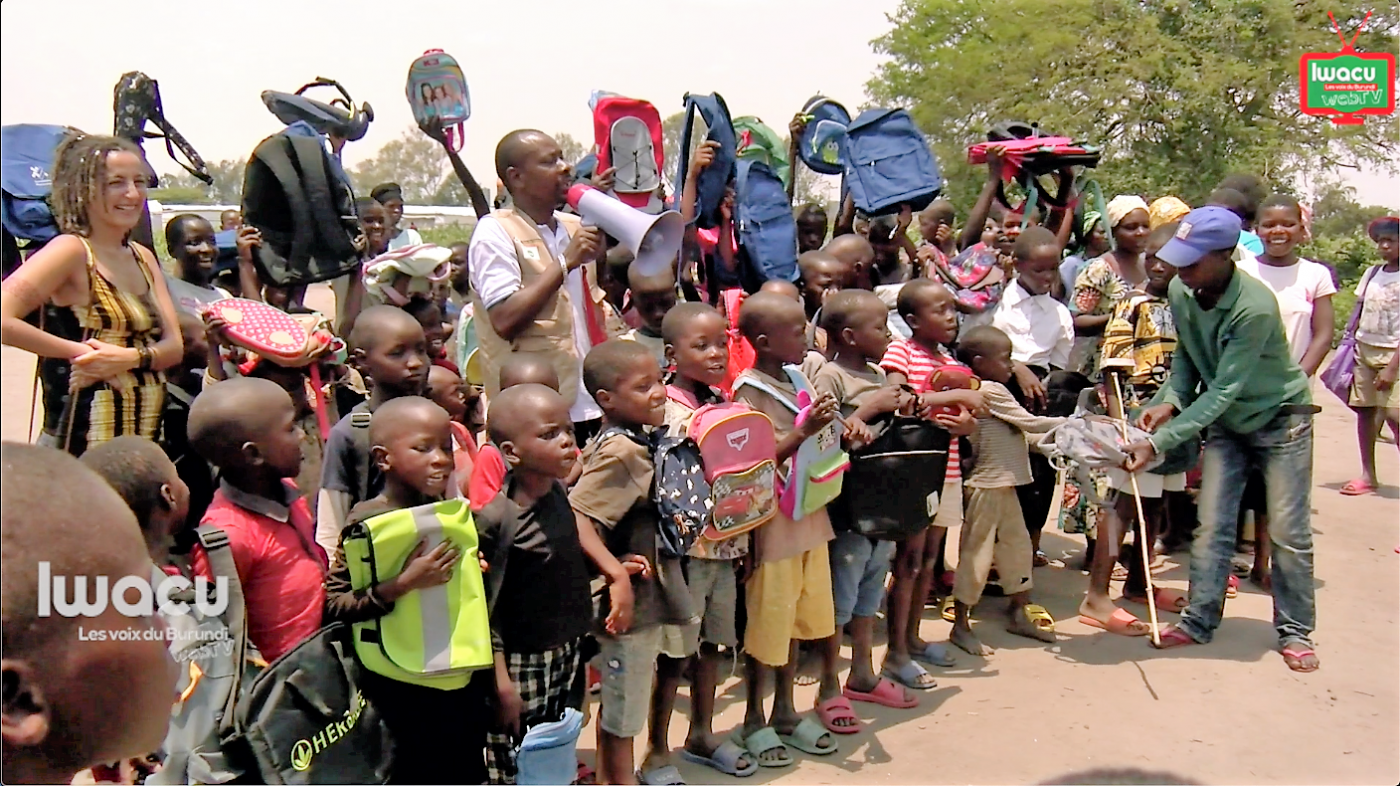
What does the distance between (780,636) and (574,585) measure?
101 centimetres

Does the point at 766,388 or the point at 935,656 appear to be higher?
the point at 766,388

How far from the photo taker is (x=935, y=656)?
4.21 meters

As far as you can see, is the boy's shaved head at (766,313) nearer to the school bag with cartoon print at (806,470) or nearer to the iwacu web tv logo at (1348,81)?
the school bag with cartoon print at (806,470)

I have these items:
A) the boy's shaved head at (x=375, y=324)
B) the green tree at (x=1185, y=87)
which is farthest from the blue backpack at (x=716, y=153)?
the green tree at (x=1185, y=87)

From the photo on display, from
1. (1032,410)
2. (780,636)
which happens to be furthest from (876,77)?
(780,636)

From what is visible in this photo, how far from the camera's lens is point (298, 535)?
2525mm

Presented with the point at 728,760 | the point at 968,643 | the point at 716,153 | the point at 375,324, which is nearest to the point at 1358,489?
the point at 968,643

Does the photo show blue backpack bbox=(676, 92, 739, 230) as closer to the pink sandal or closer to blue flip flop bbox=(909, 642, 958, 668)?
blue flip flop bbox=(909, 642, 958, 668)

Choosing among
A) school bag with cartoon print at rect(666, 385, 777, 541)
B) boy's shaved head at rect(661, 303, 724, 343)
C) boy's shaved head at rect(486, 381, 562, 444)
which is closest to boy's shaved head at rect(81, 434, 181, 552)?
boy's shaved head at rect(486, 381, 562, 444)

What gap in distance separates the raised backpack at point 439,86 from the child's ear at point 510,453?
2.26 meters

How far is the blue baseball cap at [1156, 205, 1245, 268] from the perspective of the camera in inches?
162

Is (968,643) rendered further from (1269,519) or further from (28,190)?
(28,190)

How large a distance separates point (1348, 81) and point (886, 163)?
17.7 m

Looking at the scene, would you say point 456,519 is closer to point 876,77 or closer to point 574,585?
point 574,585
